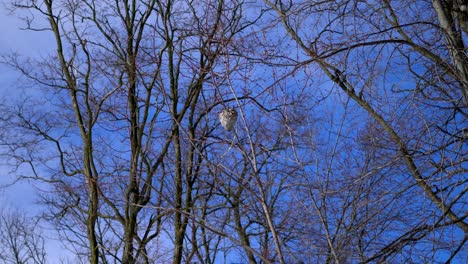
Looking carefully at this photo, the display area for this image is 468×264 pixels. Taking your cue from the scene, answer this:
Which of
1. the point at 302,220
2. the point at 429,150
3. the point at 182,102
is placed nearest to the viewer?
the point at 429,150

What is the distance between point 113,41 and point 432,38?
591 cm

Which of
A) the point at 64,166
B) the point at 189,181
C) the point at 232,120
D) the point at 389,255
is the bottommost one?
the point at 389,255

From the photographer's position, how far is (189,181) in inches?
325

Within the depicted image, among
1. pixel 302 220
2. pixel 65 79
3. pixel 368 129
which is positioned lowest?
pixel 302 220

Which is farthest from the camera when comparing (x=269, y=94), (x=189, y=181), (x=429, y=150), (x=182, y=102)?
(x=182, y=102)

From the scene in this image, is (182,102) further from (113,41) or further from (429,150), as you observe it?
(429,150)

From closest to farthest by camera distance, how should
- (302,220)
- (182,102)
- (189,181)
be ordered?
1. (302,220)
2. (189,181)
3. (182,102)

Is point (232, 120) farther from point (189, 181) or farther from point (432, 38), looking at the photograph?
point (189, 181)

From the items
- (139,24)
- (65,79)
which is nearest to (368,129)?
(139,24)

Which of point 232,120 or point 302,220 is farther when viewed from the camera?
point 302,220

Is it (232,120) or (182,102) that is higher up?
(182,102)

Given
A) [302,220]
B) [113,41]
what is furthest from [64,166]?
[302,220]

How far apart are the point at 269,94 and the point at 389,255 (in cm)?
176

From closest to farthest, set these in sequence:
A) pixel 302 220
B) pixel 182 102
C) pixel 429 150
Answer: pixel 429 150
pixel 302 220
pixel 182 102
